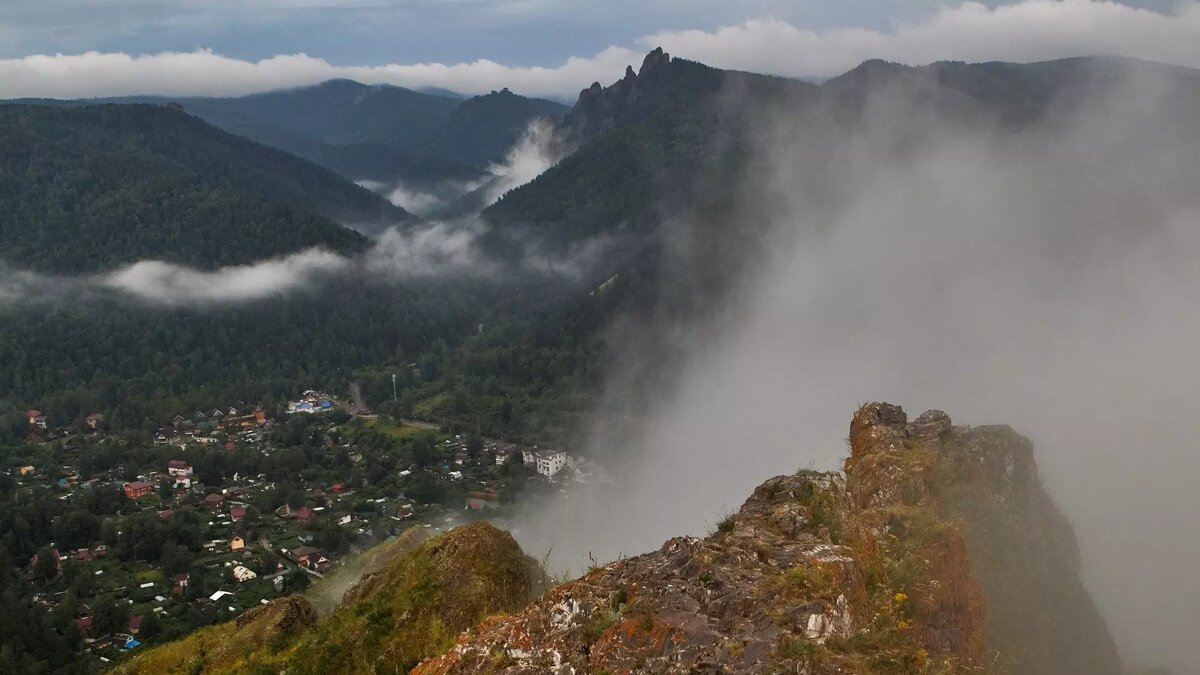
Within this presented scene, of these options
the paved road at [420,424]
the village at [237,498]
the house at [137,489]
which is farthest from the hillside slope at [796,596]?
the paved road at [420,424]

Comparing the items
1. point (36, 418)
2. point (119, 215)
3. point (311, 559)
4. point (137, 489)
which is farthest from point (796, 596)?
point (119, 215)

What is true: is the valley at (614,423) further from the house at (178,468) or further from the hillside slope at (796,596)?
the house at (178,468)

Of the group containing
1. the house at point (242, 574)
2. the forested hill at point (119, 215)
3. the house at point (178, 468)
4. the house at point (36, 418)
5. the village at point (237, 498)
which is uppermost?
the forested hill at point (119, 215)

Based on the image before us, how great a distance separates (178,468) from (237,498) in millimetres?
14984

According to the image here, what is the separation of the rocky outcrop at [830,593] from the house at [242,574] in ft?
179

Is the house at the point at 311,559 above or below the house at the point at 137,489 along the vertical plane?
above

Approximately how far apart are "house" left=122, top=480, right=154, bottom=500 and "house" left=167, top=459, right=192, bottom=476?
4.33m

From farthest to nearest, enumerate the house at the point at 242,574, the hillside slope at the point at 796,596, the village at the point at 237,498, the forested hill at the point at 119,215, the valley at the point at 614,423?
the forested hill at the point at 119,215, the house at the point at 242,574, the village at the point at 237,498, the valley at the point at 614,423, the hillside slope at the point at 796,596

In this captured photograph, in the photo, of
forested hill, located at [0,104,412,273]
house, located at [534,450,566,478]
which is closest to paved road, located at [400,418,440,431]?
house, located at [534,450,566,478]

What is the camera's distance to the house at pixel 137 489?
8056 cm

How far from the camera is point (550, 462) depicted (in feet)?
297

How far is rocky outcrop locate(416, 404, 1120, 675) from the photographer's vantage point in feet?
25.0

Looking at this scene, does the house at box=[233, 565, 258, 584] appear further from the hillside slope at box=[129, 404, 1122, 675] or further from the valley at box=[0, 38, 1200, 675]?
the hillside slope at box=[129, 404, 1122, 675]

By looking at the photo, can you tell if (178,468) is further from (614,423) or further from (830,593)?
(830,593)
